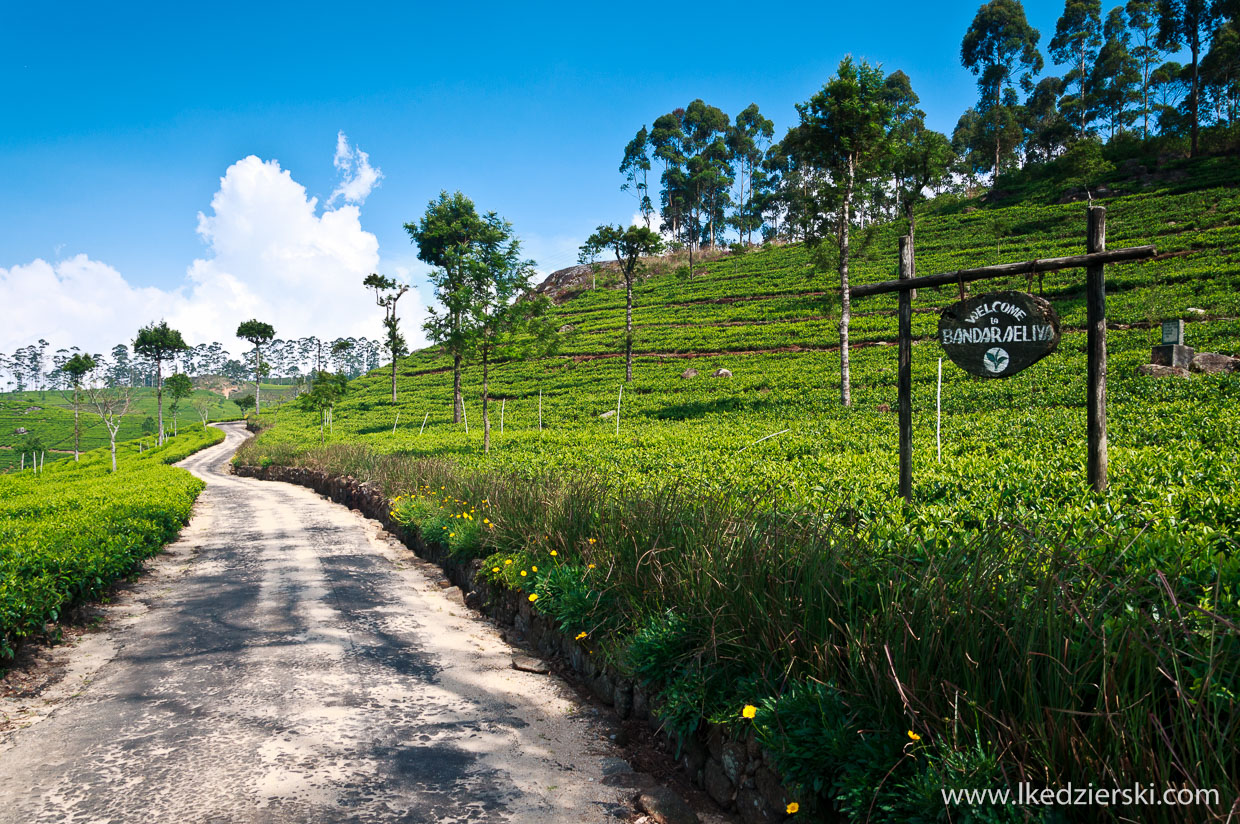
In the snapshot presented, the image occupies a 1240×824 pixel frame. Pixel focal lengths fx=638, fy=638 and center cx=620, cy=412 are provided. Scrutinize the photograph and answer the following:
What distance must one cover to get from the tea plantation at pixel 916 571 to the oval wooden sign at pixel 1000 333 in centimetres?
128

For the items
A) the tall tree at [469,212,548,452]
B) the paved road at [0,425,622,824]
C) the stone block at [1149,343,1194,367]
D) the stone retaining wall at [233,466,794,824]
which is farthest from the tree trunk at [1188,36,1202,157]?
the paved road at [0,425,622,824]

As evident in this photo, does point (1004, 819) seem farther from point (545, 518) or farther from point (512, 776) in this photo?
point (545, 518)

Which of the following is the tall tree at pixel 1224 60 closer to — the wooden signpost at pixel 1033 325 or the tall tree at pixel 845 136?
the tall tree at pixel 845 136

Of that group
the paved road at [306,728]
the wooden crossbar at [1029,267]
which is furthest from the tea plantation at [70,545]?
the wooden crossbar at [1029,267]

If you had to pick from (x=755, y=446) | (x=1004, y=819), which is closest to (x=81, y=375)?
(x=755, y=446)

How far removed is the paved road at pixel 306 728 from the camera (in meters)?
3.44

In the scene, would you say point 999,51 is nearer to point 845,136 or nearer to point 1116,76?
point 1116,76

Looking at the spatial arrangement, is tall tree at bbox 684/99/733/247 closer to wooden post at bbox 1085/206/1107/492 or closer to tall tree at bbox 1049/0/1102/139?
tall tree at bbox 1049/0/1102/139

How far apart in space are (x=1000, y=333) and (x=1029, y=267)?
0.77 metres

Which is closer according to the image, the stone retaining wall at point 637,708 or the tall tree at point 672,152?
the stone retaining wall at point 637,708

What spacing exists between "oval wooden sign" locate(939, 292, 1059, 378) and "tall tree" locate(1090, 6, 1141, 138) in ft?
259

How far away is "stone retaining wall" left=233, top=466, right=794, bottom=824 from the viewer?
3.20 m

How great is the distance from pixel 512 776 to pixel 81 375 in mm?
64007

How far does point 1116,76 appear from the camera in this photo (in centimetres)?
6438
